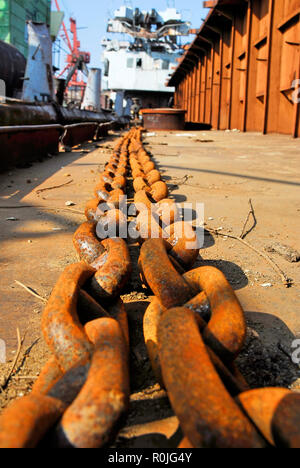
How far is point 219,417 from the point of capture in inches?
22.6

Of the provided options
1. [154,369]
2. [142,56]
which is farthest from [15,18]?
[154,369]

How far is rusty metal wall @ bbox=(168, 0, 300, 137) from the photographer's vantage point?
7.38 meters

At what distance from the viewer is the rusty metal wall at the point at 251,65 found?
24.2 feet

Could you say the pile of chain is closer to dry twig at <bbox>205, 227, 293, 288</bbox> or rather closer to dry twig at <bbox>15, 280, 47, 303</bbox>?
dry twig at <bbox>15, 280, 47, 303</bbox>

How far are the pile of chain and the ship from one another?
115ft

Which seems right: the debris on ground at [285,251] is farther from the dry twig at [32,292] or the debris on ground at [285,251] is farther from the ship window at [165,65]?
the ship window at [165,65]

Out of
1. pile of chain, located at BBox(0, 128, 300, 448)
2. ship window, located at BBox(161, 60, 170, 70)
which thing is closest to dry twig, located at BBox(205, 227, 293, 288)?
pile of chain, located at BBox(0, 128, 300, 448)

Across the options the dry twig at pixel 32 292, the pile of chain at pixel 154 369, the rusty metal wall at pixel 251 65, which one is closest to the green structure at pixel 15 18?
the rusty metal wall at pixel 251 65

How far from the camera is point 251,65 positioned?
9.61 m

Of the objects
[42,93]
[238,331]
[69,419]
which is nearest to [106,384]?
[69,419]

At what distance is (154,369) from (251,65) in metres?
9.97

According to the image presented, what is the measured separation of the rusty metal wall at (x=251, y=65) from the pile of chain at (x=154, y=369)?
6.65 m

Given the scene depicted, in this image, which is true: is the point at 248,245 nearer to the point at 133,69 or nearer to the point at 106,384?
the point at 106,384
